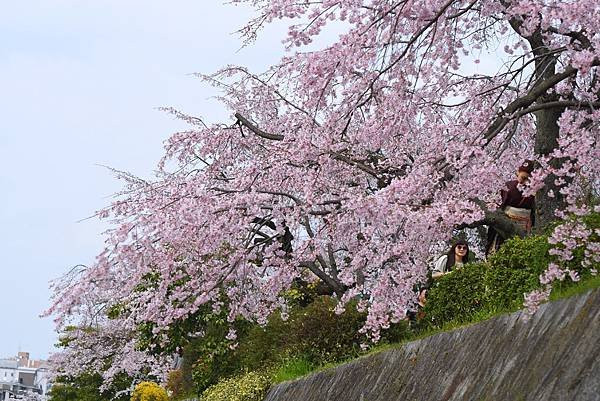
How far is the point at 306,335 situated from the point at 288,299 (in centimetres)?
366

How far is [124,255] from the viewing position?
1266 centimetres

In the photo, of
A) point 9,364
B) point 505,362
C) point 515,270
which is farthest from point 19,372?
point 505,362

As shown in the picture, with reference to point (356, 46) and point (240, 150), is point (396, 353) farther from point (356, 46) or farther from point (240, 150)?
point (240, 150)

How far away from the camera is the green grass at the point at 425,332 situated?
673 cm

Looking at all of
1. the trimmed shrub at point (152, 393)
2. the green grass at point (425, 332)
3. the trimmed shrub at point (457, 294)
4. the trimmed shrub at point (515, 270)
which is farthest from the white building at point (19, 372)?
the trimmed shrub at point (515, 270)

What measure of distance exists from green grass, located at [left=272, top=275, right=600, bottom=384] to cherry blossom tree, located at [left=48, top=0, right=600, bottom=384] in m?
0.23

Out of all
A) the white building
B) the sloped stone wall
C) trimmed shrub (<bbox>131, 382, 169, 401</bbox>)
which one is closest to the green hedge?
the sloped stone wall

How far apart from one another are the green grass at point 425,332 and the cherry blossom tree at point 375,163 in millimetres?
226

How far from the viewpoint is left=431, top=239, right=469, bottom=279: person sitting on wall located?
12133 mm

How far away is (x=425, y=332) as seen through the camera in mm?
11117

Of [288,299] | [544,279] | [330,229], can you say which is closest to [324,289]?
[288,299]

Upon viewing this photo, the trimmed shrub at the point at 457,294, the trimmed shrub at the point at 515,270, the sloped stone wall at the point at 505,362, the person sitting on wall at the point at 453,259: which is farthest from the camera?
the person sitting on wall at the point at 453,259

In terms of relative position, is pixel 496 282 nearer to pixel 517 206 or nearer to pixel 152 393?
pixel 517 206

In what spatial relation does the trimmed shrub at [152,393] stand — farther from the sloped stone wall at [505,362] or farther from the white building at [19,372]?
the white building at [19,372]
